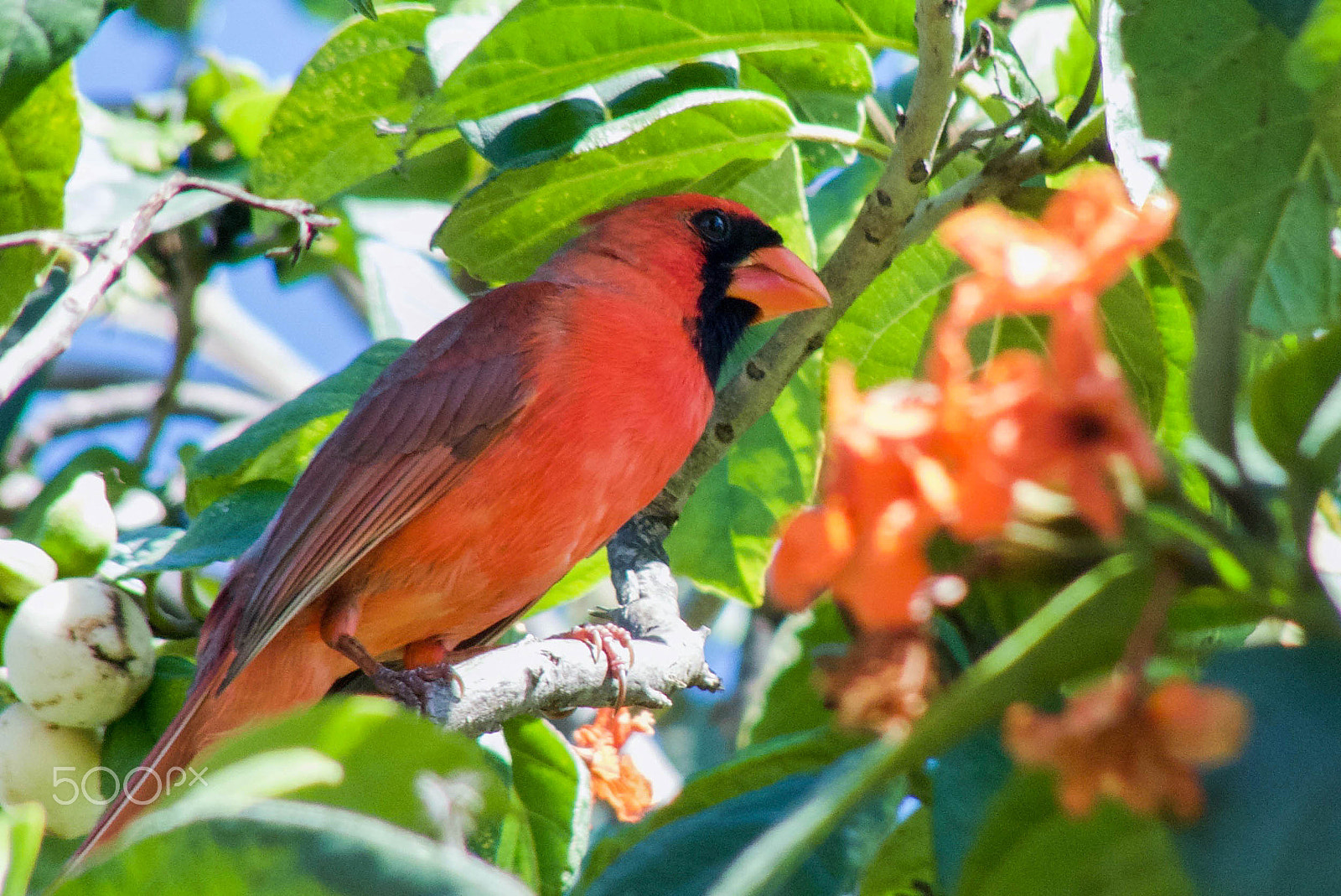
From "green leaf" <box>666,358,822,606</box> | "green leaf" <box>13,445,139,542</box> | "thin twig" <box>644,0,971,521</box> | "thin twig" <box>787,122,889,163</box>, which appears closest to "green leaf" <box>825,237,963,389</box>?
"thin twig" <box>644,0,971,521</box>

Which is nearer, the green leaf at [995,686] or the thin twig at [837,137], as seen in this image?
the green leaf at [995,686]

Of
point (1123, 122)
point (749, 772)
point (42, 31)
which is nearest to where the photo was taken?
point (749, 772)

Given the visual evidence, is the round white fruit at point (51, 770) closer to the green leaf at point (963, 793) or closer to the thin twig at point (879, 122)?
the green leaf at point (963, 793)

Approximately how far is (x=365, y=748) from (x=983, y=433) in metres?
0.56

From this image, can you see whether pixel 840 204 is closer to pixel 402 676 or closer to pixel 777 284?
pixel 777 284

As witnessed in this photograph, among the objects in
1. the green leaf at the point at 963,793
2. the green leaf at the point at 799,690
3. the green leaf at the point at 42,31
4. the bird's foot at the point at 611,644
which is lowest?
the green leaf at the point at 799,690

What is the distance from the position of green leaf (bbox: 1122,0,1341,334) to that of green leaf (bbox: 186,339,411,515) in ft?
6.61

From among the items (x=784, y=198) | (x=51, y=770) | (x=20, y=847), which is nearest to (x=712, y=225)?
(x=784, y=198)

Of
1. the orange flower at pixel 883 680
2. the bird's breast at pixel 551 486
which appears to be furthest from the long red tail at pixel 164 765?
the orange flower at pixel 883 680

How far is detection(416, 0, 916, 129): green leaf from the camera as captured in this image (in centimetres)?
223

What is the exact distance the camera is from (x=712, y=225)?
3.50m

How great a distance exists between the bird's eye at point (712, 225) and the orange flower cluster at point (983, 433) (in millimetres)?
2506

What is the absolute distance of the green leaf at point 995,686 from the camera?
869 mm

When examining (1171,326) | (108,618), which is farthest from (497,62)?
(1171,326)
